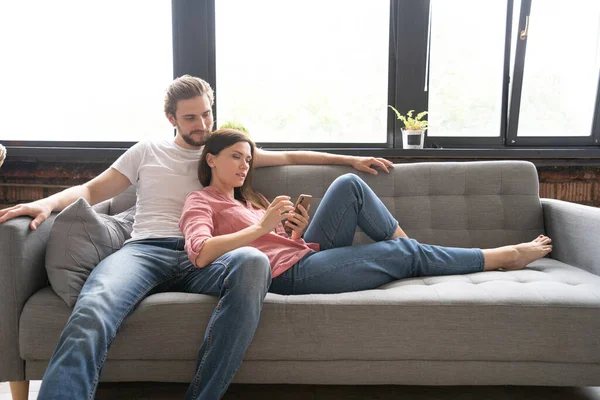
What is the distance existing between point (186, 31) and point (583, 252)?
248 cm

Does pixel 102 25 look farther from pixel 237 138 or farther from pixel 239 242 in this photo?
pixel 239 242

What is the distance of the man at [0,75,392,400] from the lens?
1.36m

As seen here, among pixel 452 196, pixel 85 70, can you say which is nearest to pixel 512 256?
pixel 452 196

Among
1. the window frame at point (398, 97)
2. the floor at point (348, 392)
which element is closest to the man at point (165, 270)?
the floor at point (348, 392)

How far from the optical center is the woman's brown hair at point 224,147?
76.7 inches

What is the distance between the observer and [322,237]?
193cm

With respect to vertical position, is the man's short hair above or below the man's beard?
above

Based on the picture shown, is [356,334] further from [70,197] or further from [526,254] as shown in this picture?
[70,197]

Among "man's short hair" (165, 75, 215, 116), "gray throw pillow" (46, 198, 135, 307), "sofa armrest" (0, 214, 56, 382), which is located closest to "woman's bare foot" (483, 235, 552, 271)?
"man's short hair" (165, 75, 215, 116)

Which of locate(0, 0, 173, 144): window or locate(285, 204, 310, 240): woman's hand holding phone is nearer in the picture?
locate(285, 204, 310, 240): woman's hand holding phone

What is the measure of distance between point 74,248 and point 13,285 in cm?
21

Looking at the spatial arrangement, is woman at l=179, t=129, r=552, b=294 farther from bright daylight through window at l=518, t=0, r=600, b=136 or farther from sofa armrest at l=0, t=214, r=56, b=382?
bright daylight through window at l=518, t=0, r=600, b=136

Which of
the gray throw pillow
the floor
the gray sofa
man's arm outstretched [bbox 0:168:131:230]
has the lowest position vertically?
the floor

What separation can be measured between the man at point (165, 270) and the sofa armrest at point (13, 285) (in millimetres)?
55
